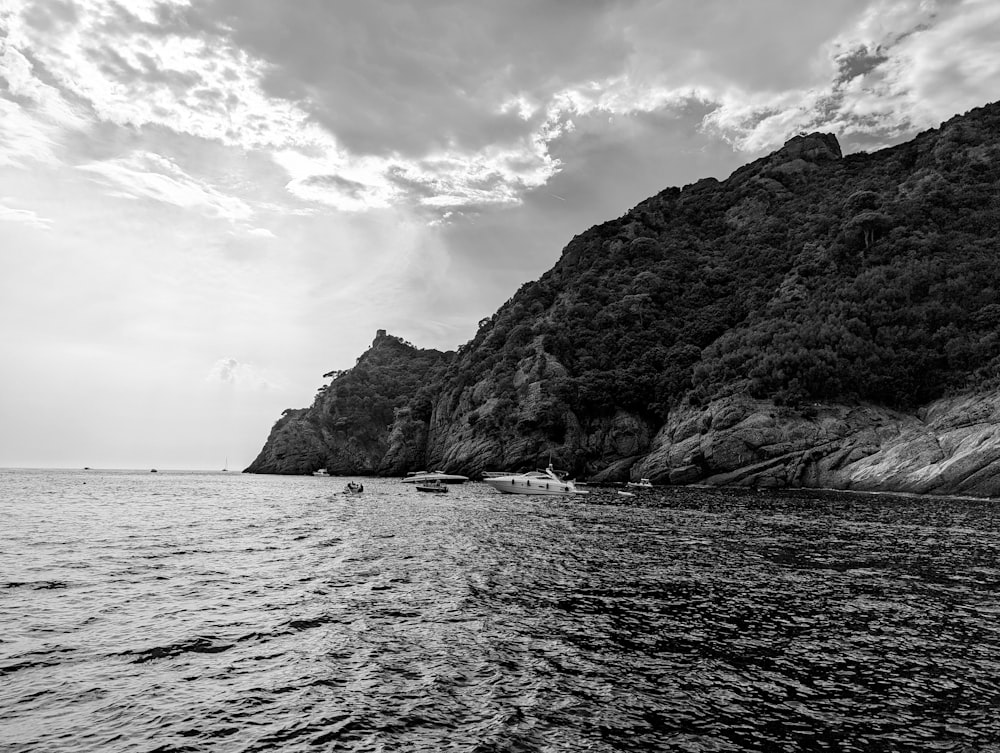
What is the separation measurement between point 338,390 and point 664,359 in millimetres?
108105

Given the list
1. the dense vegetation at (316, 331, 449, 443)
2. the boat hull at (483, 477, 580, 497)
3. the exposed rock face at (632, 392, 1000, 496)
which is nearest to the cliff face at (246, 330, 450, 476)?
the dense vegetation at (316, 331, 449, 443)

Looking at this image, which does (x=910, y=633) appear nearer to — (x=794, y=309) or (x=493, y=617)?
(x=493, y=617)

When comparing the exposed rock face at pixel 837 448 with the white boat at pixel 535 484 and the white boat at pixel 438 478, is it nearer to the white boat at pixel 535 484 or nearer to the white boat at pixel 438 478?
the white boat at pixel 535 484

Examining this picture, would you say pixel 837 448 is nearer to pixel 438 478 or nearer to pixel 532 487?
pixel 532 487

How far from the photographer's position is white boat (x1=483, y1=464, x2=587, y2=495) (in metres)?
67.9

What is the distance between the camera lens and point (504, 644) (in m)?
14.3

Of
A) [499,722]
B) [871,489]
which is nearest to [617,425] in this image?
[871,489]

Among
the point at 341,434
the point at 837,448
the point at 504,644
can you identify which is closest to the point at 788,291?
the point at 837,448

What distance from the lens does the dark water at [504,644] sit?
9.74 m

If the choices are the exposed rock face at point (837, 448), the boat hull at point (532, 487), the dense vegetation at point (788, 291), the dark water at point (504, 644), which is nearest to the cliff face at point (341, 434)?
the dense vegetation at point (788, 291)

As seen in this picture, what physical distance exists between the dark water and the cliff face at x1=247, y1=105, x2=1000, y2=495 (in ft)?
160

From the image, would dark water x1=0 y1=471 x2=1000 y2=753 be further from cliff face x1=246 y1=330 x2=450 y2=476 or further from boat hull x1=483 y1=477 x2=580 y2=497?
cliff face x1=246 y1=330 x2=450 y2=476

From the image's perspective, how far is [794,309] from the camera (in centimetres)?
10375

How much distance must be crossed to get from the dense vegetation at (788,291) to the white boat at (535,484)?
Answer: 36560 millimetres
